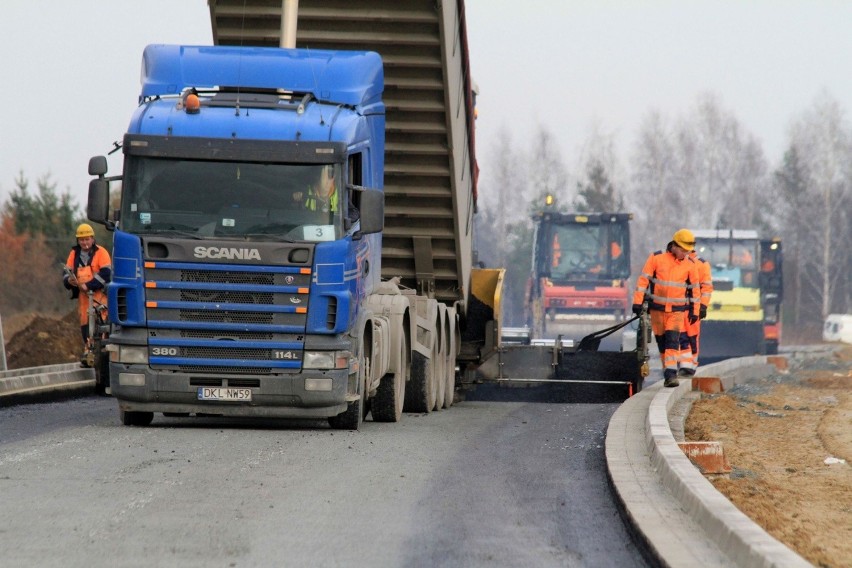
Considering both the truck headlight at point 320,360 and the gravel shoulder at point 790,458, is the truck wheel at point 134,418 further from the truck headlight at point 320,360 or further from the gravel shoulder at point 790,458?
the gravel shoulder at point 790,458

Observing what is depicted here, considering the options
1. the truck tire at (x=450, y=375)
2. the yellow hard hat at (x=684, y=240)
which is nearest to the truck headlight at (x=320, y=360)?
the truck tire at (x=450, y=375)

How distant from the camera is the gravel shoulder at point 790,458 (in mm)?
6988

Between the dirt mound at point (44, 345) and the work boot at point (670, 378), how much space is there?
40.0 feet

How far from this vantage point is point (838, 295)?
3091 inches

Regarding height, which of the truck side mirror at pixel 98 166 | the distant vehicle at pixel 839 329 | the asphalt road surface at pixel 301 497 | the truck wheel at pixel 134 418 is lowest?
the distant vehicle at pixel 839 329

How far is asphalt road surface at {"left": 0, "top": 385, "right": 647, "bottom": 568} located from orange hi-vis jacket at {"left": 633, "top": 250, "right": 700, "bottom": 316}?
15.0 feet

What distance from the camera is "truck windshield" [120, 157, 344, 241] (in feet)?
37.2

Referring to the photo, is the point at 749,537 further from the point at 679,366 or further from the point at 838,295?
the point at 838,295

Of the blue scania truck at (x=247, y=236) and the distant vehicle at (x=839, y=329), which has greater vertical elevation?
the blue scania truck at (x=247, y=236)

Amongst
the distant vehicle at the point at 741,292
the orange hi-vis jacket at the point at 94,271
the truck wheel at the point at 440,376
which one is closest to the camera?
the truck wheel at the point at 440,376

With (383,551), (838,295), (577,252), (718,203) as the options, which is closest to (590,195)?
(718,203)

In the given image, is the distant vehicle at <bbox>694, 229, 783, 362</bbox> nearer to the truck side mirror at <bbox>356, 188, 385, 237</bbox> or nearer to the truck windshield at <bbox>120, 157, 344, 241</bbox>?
the truck side mirror at <bbox>356, 188, 385, 237</bbox>

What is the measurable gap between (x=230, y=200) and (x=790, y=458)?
4.96m

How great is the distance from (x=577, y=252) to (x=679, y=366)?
19462 mm
